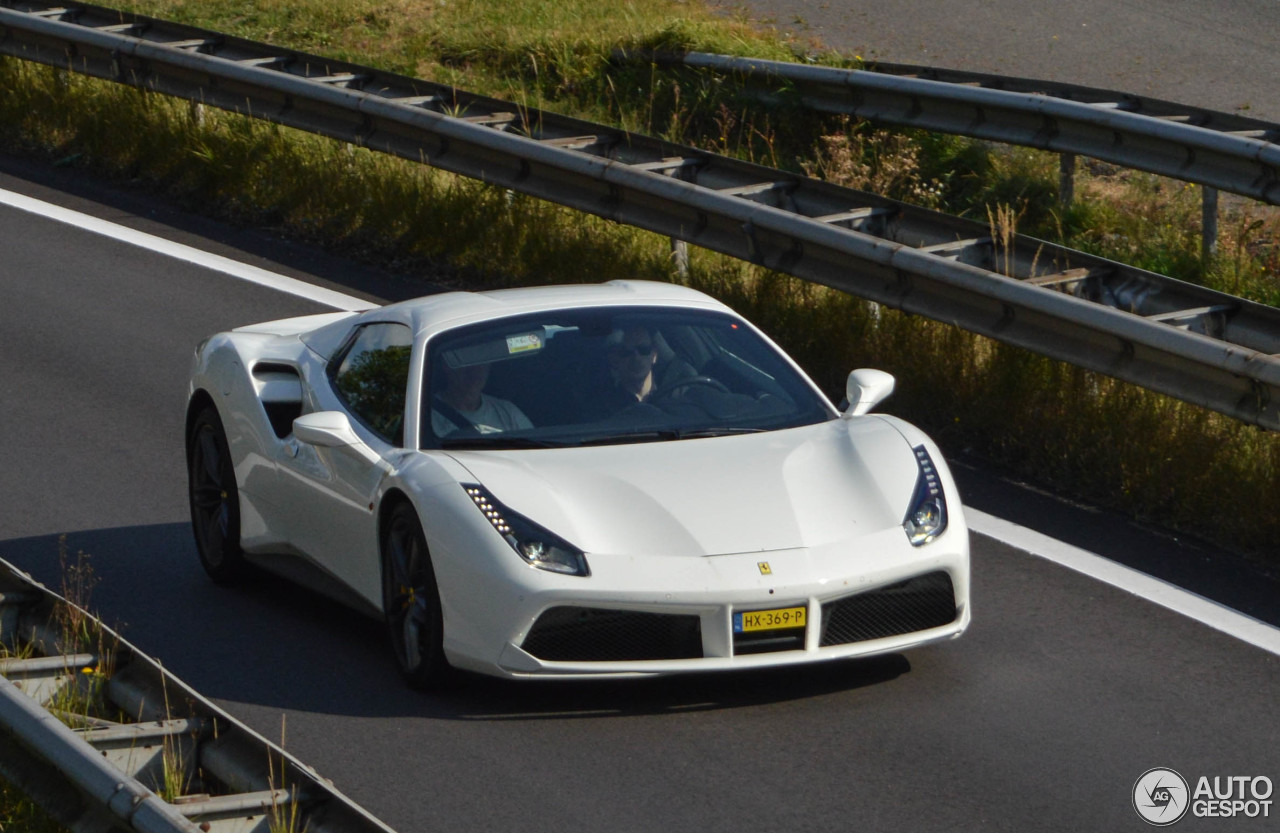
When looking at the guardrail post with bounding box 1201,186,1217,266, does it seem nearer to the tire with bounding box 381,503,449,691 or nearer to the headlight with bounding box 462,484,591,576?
the tire with bounding box 381,503,449,691

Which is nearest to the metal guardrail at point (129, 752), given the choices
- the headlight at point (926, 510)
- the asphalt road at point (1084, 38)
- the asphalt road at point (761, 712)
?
the asphalt road at point (761, 712)

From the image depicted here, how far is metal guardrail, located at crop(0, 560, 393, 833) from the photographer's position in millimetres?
4543

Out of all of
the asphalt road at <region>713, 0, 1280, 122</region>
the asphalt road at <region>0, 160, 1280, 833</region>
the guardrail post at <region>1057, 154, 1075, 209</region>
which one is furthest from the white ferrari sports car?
the asphalt road at <region>713, 0, 1280, 122</region>

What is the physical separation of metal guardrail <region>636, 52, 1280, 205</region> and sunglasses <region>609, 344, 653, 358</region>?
629cm

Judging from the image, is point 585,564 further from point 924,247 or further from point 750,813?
point 924,247

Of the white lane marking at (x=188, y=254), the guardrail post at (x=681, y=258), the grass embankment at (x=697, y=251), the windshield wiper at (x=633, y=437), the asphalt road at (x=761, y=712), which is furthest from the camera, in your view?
the white lane marking at (x=188, y=254)

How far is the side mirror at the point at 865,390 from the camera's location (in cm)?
718

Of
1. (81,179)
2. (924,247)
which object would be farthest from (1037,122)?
(81,179)

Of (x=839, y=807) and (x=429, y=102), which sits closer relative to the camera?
(x=839, y=807)

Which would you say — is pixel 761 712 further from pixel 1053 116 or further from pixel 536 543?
pixel 1053 116

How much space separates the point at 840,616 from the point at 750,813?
0.85 m

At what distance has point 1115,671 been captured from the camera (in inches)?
263

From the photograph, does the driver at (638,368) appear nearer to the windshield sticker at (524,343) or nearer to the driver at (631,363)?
the driver at (631,363)

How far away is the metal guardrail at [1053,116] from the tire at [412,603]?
7.43 meters
